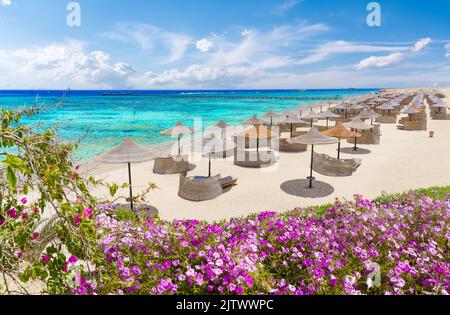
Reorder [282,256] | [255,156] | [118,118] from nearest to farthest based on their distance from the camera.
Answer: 1. [282,256]
2. [255,156]
3. [118,118]

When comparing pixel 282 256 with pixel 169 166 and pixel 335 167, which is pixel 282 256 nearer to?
pixel 335 167

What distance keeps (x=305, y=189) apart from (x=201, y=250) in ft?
23.5

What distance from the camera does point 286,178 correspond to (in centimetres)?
1160

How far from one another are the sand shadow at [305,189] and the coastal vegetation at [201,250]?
4.62m

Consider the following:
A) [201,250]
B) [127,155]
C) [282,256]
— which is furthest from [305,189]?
[201,250]

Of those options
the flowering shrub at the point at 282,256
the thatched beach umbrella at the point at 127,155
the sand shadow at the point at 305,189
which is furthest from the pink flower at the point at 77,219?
the sand shadow at the point at 305,189

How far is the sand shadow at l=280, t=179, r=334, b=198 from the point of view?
970 cm

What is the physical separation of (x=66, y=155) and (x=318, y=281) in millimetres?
3299

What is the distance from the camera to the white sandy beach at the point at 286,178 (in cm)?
895

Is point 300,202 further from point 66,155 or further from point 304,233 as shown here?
point 66,155

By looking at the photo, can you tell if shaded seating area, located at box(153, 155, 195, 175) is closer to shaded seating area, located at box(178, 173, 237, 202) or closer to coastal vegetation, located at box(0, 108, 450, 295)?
shaded seating area, located at box(178, 173, 237, 202)

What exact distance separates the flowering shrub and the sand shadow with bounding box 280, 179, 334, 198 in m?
4.60

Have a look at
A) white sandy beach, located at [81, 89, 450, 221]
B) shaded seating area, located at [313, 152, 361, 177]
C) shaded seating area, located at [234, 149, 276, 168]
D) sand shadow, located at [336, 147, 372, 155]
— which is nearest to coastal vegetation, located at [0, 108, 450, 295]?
white sandy beach, located at [81, 89, 450, 221]
